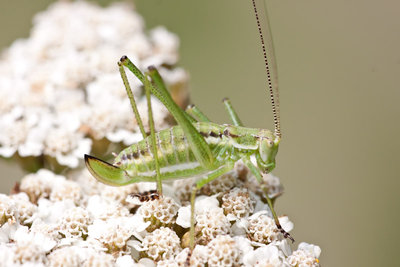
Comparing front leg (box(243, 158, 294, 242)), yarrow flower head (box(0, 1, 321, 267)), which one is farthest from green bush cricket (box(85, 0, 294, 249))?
yarrow flower head (box(0, 1, 321, 267))

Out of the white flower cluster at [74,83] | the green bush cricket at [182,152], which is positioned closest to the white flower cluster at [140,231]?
the green bush cricket at [182,152]

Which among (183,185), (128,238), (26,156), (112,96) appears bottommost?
(128,238)

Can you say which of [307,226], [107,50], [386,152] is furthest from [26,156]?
[386,152]

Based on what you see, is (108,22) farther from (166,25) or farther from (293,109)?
(293,109)

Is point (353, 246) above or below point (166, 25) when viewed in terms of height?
below

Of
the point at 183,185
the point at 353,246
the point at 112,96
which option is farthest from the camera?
the point at 353,246

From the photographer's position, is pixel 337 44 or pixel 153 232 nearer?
pixel 153 232
